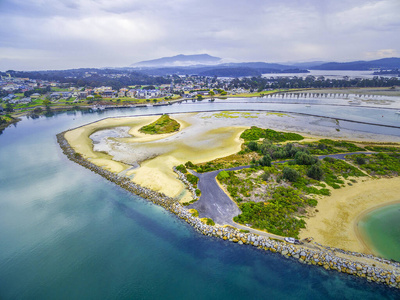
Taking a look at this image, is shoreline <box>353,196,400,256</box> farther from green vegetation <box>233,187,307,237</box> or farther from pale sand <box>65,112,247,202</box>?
pale sand <box>65,112,247,202</box>

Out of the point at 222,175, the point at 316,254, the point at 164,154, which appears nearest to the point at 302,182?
the point at 222,175

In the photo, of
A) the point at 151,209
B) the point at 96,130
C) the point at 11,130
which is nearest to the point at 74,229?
the point at 151,209

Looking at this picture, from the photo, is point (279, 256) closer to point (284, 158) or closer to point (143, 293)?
point (143, 293)

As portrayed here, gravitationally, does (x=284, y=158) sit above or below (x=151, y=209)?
above

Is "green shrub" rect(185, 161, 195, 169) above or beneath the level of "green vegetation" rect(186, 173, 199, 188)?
above

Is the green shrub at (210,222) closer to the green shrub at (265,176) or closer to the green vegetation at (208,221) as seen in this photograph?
the green vegetation at (208,221)

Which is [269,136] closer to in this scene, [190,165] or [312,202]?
[190,165]

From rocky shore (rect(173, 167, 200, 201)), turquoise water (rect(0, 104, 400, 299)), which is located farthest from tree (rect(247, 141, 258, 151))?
turquoise water (rect(0, 104, 400, 299))

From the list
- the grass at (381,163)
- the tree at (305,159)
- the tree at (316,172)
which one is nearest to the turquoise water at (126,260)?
the tree at (316,172)
